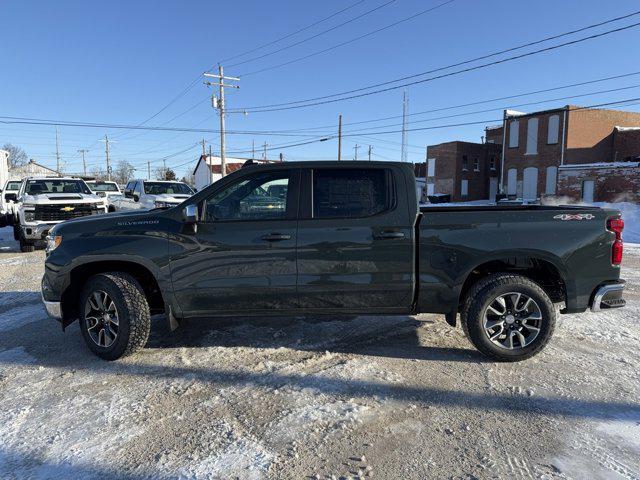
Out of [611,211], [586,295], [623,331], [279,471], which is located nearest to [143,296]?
[279,471]

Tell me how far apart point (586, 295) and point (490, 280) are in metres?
0.90

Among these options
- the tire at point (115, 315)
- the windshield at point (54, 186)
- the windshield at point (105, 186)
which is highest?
the windshield at point (105, 186)

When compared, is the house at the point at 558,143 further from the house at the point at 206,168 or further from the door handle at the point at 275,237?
the house at the point at 206,168

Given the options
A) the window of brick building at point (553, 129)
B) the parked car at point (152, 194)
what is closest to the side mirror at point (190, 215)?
the parked car at point (152, 194)

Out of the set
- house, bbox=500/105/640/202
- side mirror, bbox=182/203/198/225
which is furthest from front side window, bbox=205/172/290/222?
house, bbox=500/105/640/202

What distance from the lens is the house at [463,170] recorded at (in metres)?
46.6

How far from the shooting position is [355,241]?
4.20 metres

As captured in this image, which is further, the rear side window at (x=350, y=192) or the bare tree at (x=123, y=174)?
the bare tree at (x=123, y=174)

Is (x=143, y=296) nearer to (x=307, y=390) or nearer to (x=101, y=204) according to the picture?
(x=307, y=390)

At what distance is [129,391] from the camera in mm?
3785

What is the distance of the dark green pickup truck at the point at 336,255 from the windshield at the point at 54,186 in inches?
383

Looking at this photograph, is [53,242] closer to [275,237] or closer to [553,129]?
[275,237]

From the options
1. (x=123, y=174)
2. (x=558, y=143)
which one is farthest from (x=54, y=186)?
(x=123, y=174)

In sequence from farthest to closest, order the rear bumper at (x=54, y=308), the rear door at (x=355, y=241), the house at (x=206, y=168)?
the house at (x=206, y=168), the rear bumper at (x=54, y=308), the rear door at (x=355, y=241)
